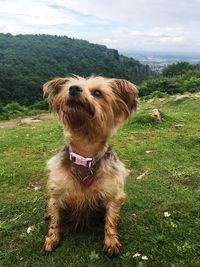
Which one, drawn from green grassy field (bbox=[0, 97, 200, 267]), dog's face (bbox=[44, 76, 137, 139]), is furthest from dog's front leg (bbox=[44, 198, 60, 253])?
dog's face (bbox=[44, 76, 137, 139])

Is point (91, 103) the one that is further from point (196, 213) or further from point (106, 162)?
point (196, 213)

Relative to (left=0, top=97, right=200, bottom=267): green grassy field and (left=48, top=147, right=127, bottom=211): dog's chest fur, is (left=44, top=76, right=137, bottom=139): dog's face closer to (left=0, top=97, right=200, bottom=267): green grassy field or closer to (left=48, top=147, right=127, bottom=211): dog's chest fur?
(left=48, top=147, right=127, bottom=211): dog's chest fur

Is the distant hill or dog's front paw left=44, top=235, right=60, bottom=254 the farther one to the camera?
the distant hill

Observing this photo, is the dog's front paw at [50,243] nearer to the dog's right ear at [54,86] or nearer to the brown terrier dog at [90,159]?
the brown terrier dog at [90,159]

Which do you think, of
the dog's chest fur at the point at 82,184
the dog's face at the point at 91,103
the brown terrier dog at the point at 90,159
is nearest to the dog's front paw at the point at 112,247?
the brown terrier dog at the point at 90,159

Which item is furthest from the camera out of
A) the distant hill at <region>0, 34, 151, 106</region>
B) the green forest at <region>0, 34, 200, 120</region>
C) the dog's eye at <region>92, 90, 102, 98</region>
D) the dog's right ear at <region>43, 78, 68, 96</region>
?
the distant hill at <region>0, 34, 151, 106</region>

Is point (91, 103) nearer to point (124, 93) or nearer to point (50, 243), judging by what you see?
point (124, 93)
